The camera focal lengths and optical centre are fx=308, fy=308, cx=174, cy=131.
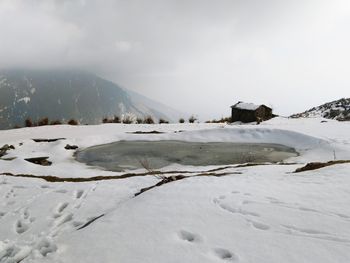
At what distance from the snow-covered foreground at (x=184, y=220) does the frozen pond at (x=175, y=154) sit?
413cm

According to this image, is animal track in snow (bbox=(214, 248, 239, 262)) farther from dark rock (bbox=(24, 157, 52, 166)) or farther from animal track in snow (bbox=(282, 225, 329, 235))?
dark rock (bbox=(24, 157, 52, 166))

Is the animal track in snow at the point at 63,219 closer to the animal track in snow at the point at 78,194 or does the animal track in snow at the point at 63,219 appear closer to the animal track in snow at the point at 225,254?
the animal track in snow at the point at 78,194

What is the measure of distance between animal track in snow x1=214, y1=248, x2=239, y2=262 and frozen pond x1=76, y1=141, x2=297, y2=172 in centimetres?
733

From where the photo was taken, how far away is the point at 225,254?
11.2 ft

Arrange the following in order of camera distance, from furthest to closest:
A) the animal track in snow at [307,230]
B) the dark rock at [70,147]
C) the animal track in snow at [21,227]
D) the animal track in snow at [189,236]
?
the dark rock at [70,147], the animal track in snow at [21,227], the animal track in snow at [189,236], the animal track in snow at [307,230]

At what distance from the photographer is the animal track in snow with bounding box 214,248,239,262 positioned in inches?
130

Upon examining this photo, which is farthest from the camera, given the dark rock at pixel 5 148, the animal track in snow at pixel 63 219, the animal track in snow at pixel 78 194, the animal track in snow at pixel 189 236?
the dark rock at pixel 5 148

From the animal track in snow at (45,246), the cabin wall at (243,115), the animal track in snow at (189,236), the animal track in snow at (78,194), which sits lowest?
the animal track in snow at (45,246)

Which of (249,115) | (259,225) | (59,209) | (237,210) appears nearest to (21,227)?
(59,209)

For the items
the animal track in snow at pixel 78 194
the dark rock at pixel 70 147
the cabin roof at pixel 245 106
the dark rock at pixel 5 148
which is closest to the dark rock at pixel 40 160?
the dark rock at pixel 5 148

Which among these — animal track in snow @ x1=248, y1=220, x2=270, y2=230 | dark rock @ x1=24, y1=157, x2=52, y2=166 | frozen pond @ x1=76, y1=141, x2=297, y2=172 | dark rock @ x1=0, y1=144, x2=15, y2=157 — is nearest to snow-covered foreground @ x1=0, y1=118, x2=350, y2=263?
animal track in snow @ x1=248, y1=220, x2=270, y2=230

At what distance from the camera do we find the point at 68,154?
13.6m

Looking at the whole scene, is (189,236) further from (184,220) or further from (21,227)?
(21,227)

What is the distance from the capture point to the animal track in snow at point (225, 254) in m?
3.31
